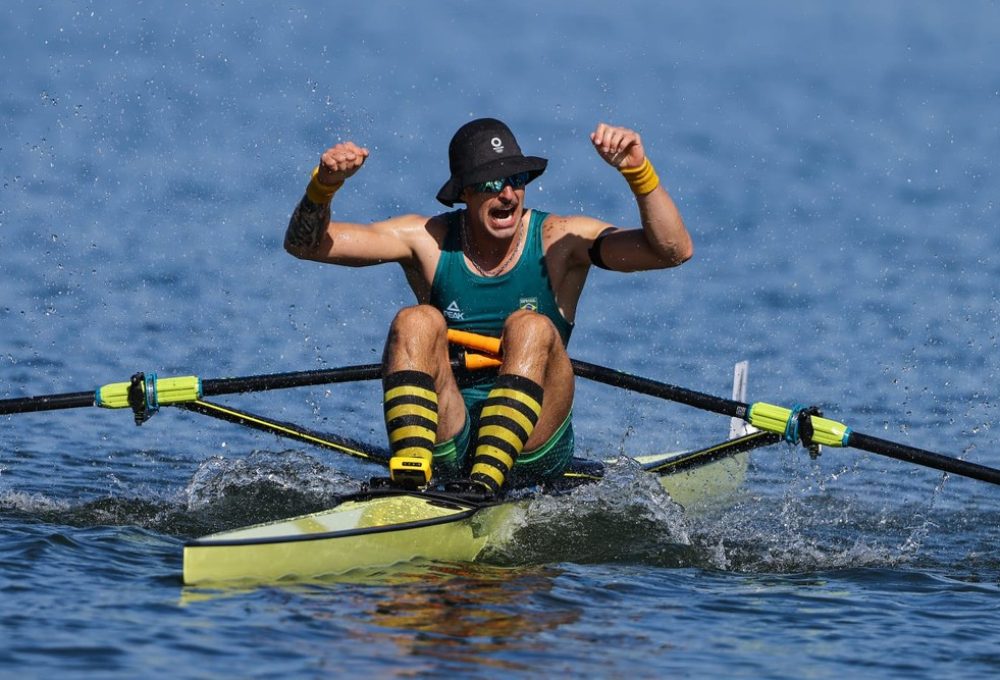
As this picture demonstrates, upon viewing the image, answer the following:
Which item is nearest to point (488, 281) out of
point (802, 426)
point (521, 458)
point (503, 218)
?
point (503, 218)

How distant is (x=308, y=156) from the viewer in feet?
71.4

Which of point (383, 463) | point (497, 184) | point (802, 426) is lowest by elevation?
point (383, 463)

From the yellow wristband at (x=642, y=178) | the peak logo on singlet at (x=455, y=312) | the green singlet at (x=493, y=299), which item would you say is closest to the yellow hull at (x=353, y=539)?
the green singlet at (x=493, y=299)

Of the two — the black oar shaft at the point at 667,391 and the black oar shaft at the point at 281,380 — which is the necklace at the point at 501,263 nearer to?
the black oar shaft at the point at 667,391

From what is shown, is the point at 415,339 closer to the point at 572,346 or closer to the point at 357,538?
the point at 357,538

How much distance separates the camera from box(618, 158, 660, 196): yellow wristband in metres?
8.16

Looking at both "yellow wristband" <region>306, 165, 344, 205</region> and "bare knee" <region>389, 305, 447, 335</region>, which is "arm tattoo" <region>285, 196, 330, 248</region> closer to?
"yellow wristband" <region>306, 165, 344, 205</region>

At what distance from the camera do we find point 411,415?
26.2ft

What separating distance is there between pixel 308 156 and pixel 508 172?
13585mm

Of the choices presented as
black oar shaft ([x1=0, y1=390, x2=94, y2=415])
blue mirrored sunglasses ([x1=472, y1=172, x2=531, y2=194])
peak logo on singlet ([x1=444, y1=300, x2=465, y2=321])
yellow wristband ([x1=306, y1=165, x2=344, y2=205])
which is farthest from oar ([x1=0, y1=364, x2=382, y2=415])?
blue mirrored sunglasses ([x1=472, y1=172, x2=531, y2=194])

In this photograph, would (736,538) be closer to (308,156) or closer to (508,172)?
(508,172)

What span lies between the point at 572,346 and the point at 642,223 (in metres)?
7.01

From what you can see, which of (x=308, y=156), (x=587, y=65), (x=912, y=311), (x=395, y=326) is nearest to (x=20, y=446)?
(x=395, y=326)

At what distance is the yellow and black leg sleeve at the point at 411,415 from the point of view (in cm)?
795
